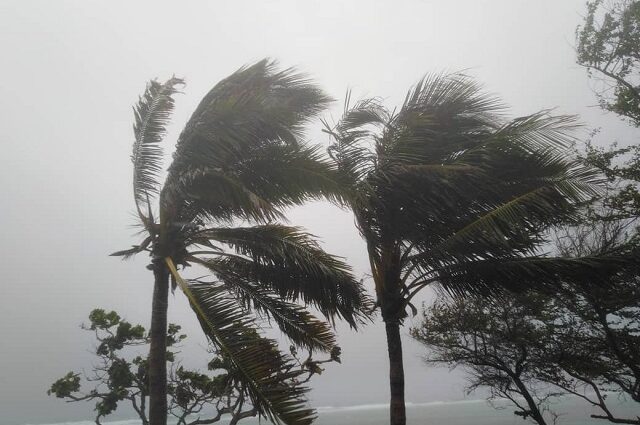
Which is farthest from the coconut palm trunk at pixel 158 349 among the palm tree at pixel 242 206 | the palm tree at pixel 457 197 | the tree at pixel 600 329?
the tree at pixel 600 329

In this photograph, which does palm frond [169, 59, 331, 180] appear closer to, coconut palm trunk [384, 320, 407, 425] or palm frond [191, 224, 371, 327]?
palm frond [191, 224, 371, 327]

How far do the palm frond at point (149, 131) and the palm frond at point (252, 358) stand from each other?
95.4 inches

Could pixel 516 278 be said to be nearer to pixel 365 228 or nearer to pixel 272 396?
pixel 365 228

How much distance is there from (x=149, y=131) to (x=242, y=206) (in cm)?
268

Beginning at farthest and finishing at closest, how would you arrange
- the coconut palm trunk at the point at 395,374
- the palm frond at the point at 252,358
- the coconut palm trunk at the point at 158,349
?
the coconut palm trunk at the point at 395,374, the coconut palm trunk at the point at 158,349, the palm frond at the point at 252,358

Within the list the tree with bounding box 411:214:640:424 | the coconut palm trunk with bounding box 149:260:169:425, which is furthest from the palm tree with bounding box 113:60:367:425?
the tree with bounding box 411:214:640:424

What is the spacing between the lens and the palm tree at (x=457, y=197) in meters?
7.17

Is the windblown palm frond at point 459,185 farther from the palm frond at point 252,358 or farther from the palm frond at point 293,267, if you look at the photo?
the palm frond at point 252,358

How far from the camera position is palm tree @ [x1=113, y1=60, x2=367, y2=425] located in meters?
7.37

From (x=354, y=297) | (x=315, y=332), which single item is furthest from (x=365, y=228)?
(x=315, y=332)

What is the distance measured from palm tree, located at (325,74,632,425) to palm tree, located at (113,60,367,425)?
0.91m

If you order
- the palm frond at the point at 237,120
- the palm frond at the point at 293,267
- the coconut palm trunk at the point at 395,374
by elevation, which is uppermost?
the palm frond at the point at 237,120

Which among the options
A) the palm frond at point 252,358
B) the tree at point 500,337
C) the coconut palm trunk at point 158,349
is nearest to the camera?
the palm frond at point 252,358

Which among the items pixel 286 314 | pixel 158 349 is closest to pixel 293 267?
pixel 286 314
